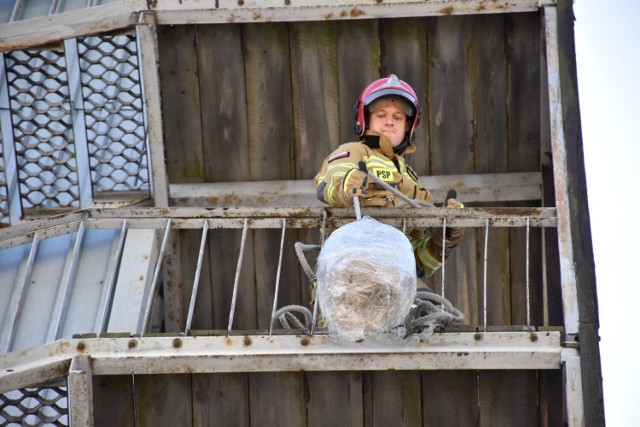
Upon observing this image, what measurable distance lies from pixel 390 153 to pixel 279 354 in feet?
4.68

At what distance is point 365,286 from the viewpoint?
405cm

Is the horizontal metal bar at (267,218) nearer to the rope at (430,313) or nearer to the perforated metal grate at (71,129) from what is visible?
the rope at (430,313)

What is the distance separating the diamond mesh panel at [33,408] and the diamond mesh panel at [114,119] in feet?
5.43

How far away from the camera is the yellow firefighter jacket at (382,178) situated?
16.5 feet

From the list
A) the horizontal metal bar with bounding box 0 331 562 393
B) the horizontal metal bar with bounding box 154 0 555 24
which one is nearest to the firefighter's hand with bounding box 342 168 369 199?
the horizontal metal bar with bounding box 0 331 562 393

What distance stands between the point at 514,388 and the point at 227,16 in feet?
8.91

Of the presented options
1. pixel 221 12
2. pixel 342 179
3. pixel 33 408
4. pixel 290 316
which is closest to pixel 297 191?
pixel 221 12

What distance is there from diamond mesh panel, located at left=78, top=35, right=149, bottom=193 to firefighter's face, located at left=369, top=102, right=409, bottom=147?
1494 millimetres

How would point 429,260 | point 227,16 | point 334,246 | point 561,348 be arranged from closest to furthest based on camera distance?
point 334,246 → point 561,348 → point 429,260 → point 227,16

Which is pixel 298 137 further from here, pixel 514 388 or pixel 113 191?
pixel 514 388

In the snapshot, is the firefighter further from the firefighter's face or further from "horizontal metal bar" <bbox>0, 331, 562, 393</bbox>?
"horizontal metal bar" <bbox>0, 331, 562, 393</bbox>

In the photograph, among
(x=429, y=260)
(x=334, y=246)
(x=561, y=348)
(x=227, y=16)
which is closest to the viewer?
(x=334, y=246)

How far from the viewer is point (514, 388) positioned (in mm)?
4754

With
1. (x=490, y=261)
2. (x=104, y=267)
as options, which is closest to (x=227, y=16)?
(x=104, y=267)
